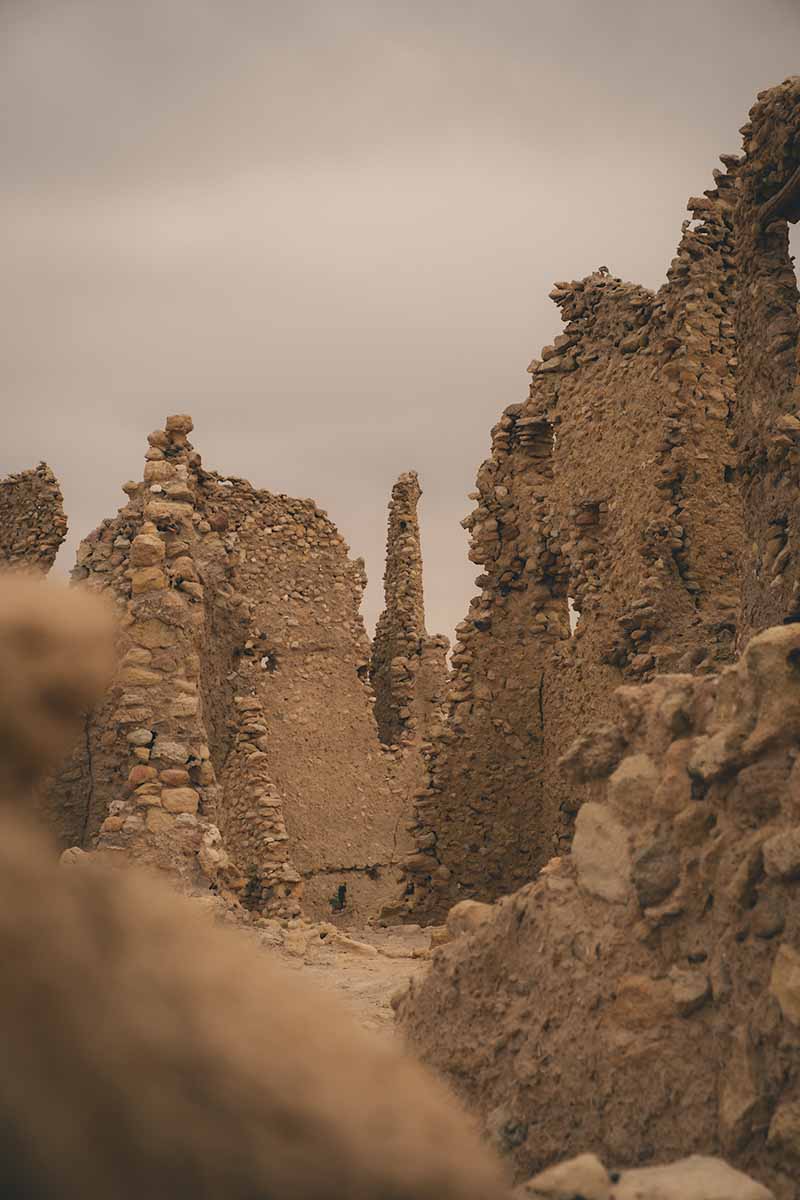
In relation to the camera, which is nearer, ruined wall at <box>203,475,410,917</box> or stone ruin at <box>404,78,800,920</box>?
stone ruin at <box>404,78,800,920</box>

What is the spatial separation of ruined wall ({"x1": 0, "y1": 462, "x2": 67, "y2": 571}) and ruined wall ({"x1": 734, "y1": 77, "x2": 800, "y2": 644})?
46.6 feet

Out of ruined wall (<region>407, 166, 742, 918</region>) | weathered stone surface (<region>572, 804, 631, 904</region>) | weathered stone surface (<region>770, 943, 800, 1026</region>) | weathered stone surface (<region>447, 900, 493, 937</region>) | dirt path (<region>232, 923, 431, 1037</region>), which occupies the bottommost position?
dirt path (<region>232, 923, 431, 1037</region>)

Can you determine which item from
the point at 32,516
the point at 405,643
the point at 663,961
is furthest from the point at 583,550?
the point at 32,516

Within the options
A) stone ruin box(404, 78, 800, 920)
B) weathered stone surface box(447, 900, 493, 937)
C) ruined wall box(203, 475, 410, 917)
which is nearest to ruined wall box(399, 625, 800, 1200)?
weathered stone surface box(447, 900, 493, 937)

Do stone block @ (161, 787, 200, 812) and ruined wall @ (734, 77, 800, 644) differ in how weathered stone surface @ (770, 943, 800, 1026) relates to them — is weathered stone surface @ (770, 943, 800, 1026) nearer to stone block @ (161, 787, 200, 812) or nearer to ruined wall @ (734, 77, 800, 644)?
ruined wall @ (734, 77, 800, 644)

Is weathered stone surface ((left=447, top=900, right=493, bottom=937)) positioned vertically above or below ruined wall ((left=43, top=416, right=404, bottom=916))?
below

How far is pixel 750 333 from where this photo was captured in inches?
243

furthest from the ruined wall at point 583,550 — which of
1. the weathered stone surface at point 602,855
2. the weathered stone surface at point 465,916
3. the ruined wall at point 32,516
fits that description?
the ruined wall at point 32,516

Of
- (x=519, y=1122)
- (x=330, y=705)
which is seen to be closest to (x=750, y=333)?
(x=519, y=1122)

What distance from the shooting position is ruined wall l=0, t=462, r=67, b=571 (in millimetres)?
17875

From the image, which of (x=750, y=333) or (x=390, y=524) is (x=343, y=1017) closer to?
(x=750, y=333)

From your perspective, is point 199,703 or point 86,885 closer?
point 86,885

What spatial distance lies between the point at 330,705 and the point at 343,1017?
45.3 feet

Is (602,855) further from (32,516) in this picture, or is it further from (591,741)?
(32,516)
